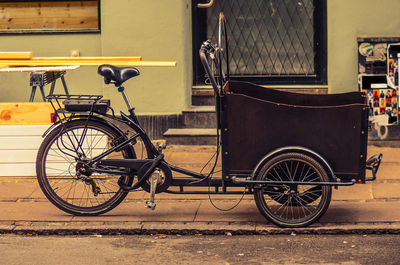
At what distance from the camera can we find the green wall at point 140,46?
1121 cm

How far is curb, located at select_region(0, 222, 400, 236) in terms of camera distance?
6.86 metres

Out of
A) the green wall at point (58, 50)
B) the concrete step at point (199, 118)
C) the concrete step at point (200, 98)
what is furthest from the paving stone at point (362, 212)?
the green wall at point (58, 50)

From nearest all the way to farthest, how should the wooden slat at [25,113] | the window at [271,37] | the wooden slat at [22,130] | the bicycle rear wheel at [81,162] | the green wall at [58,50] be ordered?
the bicycle rear wheel at [81,162] → the wooden slat at [22,130] → the wooden slat at [25,113] → the green wall at [58,50] → the window at [271,37]

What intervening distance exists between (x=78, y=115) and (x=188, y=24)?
14.9 feet

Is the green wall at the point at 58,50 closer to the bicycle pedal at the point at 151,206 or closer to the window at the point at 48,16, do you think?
the window at the point at 48,16

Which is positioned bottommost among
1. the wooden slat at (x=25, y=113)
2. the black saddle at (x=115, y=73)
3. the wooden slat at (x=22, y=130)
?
the wooden slat at (x=22, y=130)

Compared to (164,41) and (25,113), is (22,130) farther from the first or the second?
(164,41)

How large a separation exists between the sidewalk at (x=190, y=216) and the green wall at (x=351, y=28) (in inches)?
107

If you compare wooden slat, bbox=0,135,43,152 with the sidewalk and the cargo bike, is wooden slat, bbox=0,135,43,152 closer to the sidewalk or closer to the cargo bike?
the sidewalk

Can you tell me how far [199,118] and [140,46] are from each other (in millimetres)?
1270

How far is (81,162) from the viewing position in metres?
7.20

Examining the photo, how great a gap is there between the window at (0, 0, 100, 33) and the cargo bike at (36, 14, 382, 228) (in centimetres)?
436

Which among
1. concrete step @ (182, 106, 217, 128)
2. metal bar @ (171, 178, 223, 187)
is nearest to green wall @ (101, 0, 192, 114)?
concrete step @ (182, 106, 217, 128)

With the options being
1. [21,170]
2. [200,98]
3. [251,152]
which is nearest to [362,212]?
[251,152]
